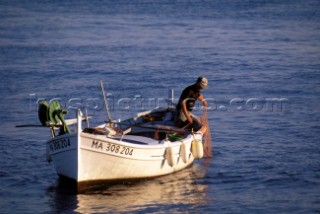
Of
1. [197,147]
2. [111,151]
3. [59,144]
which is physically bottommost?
[197,147]

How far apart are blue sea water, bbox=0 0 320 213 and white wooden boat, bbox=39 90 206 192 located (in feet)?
1.31

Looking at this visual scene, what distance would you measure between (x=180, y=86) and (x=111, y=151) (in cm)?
1249

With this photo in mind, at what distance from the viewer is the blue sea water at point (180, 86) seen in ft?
58.1

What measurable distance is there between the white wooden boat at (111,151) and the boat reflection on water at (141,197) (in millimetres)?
243

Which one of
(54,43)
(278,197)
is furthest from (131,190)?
(54,43)

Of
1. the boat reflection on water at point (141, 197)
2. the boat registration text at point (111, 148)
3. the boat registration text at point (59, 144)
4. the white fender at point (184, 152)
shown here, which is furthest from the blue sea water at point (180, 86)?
the boat registration text at point (59, 144)

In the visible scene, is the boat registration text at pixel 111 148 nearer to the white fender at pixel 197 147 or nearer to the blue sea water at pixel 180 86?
the blue sea water at pixel 180 86

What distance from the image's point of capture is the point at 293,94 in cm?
2814

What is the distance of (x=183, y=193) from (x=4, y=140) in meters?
6.97

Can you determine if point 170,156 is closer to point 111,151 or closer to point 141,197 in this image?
point 141,197

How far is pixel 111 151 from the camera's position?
17.2 m

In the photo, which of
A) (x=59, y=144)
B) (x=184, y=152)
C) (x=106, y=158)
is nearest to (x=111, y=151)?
(x=106, y=158)

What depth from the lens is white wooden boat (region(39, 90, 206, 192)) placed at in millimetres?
16969

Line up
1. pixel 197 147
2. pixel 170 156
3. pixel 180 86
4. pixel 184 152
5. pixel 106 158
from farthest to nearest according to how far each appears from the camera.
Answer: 1. pixel 180 86
2. pixel 197 147
3. pixel 184 152
4. pixel 170 156
5. pixel 106 158
